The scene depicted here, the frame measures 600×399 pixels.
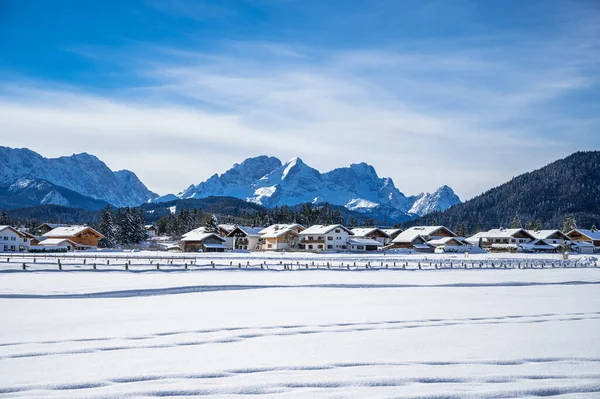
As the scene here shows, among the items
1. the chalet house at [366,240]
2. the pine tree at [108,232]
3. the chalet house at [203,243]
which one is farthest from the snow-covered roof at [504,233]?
the pine tree at [108,232]

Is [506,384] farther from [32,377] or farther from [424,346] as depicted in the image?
[32,377]

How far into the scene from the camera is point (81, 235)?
10819 cm

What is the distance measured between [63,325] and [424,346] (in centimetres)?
1125

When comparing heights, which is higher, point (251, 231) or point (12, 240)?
point (251, 231)

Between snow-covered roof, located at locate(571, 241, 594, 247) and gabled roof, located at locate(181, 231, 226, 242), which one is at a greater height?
gabled roof, located at locate(181, 231, 226, 242)

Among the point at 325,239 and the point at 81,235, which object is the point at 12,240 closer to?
the point at 81,235

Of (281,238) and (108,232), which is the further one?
(281,238)

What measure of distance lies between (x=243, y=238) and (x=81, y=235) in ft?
115

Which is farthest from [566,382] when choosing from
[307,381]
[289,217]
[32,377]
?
[289,217]

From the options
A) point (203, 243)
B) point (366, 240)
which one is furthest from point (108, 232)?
point (366, 240)

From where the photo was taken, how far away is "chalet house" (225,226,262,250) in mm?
118438

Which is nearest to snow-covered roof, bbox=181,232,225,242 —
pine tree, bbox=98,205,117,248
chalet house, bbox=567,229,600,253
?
pine tree, bbox=98,205,117,248

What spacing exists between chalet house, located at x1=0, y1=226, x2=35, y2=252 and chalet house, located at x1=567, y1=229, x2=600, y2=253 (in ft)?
395

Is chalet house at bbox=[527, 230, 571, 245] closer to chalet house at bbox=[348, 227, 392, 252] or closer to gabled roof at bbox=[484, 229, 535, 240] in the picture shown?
gabled roof at bbox=[484, 229, 535, 240]
